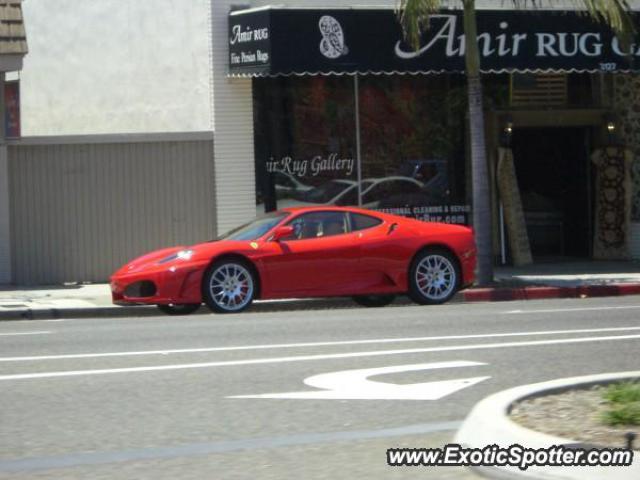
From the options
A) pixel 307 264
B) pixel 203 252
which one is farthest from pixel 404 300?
pixel 203 252

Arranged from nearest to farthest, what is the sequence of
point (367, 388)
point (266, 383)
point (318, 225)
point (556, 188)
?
point (367, 388) < point (266, 383) < point (318, 225) < point (556, 188)

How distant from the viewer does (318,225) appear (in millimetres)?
16047

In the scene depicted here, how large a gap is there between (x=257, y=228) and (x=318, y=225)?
0.82 m

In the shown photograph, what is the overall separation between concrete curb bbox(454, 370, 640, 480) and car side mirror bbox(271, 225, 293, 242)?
8349mm

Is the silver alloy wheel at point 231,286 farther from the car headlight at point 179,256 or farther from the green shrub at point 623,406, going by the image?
the green shrub at point 623,406

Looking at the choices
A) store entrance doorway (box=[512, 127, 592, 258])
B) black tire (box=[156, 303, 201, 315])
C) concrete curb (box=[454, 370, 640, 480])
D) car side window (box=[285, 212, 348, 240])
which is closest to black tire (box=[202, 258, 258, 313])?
black tire (box=[156, 303, 201, 315])

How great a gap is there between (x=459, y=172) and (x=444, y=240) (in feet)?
19.0

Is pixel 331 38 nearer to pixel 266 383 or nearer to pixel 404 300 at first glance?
pixel 404 300

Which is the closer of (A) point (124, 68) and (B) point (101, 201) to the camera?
(B) point (101, 201)

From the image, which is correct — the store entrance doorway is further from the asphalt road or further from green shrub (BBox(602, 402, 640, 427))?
green shrub (BBox(602, 402, 640, 427))

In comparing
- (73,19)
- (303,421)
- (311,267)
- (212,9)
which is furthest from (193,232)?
(303,421)

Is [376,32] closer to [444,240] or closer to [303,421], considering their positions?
[444,240]

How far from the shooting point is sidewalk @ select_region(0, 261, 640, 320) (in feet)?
53.5

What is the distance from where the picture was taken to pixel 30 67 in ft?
81.7
